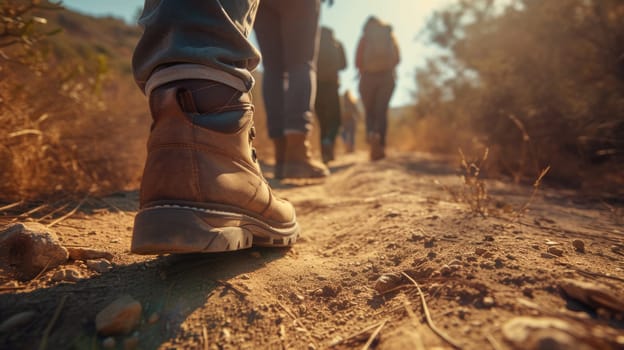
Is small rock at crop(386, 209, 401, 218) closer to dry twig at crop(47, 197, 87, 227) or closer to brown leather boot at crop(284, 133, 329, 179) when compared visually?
brown leather boot at crop(284, 133, 329, 179)

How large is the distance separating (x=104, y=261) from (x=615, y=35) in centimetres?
453

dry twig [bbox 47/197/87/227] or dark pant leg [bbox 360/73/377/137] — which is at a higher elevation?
dark pant leg [bbox 360/73/377/137]

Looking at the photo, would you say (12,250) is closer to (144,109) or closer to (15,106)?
(15,106)

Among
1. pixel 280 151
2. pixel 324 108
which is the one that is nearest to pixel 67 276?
pixel 280 151

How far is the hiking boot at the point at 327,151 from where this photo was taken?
4.30 metres

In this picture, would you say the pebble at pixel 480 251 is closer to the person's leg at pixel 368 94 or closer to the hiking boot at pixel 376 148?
the hiking boot at pixel 376 148

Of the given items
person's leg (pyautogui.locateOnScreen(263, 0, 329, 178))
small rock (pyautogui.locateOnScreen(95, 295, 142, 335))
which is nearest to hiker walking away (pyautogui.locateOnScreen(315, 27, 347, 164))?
person's leg (pyautogui.locateOnScreen(263, 0, 329, 178))

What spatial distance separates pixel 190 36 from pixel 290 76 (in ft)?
4.43

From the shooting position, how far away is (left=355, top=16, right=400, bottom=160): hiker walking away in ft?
14.4

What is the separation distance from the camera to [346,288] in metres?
0.79

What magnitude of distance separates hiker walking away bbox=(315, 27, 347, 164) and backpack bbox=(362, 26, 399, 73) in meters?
0.48

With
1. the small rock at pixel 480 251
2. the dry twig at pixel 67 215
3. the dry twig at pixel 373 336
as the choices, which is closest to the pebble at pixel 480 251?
the small rock at pixel 480 251

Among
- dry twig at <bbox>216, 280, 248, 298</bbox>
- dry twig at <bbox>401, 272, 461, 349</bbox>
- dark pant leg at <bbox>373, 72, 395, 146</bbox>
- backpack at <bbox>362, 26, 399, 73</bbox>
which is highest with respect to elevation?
backpack at <bbox>362, 26, 399, 73</bbox>

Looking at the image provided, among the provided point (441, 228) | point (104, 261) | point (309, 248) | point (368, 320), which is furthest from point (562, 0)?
point (104, 261)
